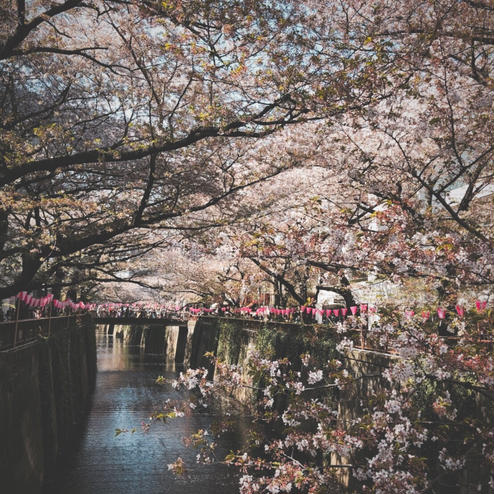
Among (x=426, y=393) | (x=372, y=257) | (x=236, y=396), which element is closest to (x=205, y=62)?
(x=372, y=257)

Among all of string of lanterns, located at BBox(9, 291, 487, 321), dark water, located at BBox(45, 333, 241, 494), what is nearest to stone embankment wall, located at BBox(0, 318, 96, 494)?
dark water, located at BBox(45, 333, 241, 494)

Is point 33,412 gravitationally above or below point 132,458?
above

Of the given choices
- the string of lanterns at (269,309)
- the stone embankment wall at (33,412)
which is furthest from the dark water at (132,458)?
the string of lanterns at (269,309)

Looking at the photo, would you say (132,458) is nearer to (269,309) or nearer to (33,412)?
(33,412)

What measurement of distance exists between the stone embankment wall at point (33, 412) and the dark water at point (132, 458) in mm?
641

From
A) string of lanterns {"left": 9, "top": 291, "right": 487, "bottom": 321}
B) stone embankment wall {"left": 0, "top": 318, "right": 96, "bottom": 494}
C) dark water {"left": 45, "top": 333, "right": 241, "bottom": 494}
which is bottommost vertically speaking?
dark water {"left": 45, "top": 333, "right": 241, "bottom": 494}

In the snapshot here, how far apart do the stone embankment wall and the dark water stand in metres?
0.64

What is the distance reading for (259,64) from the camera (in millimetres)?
6645

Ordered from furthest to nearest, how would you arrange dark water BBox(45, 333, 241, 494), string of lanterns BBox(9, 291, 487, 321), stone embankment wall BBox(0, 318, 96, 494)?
dark water BBox(45, 333, 241, 494), stone embankment wall BBox(0, 318, 96, 494), string of lanterns BBox(9, 291, 487, 321)

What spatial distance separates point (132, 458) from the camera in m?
13.2

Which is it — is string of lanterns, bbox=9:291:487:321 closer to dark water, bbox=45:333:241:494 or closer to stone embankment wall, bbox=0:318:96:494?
stone embankment wall, bbox=0:318:96:494

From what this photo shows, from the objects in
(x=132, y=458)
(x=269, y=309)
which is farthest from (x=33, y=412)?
(x=269, y=309)

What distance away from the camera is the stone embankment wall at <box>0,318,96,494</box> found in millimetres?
7931

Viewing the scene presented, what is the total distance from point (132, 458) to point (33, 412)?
3.97 meters
